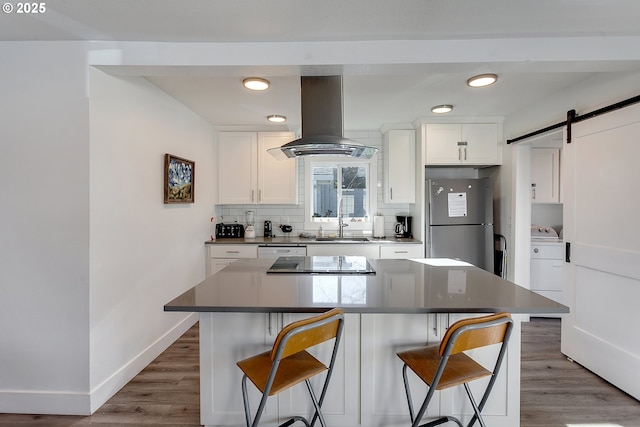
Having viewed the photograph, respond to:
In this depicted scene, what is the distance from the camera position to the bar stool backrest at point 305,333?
1.15 metres

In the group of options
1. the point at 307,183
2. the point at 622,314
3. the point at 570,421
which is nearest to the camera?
the point at 570,421

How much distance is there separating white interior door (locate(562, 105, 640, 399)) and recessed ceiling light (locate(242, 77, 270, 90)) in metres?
2.62

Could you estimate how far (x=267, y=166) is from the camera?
3934mm

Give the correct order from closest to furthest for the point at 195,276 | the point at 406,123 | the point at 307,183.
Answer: the point at 195,276
the point at 406,123
the point at 307,183

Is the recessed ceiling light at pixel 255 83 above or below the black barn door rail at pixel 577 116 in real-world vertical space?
above

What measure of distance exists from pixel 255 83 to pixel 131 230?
1499mm

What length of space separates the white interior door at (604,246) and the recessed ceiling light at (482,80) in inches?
33.8

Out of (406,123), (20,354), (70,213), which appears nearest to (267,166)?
(406,123)

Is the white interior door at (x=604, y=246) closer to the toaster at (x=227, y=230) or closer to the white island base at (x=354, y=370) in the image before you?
the white island base at (x=354, y=370)

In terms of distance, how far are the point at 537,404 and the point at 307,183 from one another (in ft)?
10.5

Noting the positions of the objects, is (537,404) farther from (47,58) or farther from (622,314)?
(47,58)

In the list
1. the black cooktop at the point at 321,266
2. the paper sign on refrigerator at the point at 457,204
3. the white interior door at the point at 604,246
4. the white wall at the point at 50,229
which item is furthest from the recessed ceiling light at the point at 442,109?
the white wall at the point at 50,229

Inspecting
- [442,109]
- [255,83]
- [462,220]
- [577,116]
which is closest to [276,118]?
[255,83]

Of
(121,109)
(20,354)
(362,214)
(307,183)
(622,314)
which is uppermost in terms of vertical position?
(121,109)
